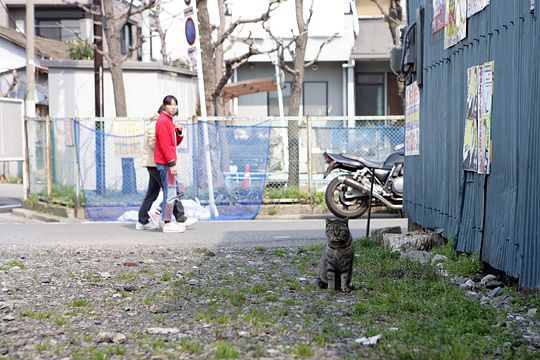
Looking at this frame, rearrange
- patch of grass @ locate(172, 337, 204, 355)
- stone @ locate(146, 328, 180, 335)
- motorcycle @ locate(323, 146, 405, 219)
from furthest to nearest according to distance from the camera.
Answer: motorcycle @ locate(323, 146, 405, 219), stone @ locate(146, 328, 180, 335), patch of grass @ locate(172, 337, 204, 355)

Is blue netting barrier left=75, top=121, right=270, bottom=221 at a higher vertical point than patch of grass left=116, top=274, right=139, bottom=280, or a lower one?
higher

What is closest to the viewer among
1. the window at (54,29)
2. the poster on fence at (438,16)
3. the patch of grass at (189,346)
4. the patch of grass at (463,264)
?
the patch of grass at (189,346)

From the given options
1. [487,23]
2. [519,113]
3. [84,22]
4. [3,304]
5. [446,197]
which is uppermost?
[84,22]

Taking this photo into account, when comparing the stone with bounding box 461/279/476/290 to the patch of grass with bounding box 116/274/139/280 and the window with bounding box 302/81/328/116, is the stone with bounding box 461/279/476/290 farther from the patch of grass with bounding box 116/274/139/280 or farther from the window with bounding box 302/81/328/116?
the window with bounding box 302/81/328/116

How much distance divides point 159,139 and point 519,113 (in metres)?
7.41

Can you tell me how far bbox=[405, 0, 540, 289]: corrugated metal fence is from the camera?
303 inches

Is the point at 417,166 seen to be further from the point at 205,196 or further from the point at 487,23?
the point at 205,196

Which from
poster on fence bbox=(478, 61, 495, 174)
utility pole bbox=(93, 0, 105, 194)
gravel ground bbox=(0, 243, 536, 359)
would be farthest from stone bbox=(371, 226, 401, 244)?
utility pole bbox=(93, 0, 105, 194)

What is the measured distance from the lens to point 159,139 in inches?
564

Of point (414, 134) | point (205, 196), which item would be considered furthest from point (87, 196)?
point (414, 134)

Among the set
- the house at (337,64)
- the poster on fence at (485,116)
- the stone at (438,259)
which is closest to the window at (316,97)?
the house at (337,64)

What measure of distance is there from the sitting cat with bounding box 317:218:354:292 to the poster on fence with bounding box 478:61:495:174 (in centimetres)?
155

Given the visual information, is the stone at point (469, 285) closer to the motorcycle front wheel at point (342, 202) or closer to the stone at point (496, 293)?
the stone at point (496, 293)

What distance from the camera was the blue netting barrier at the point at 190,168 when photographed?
739 inches
